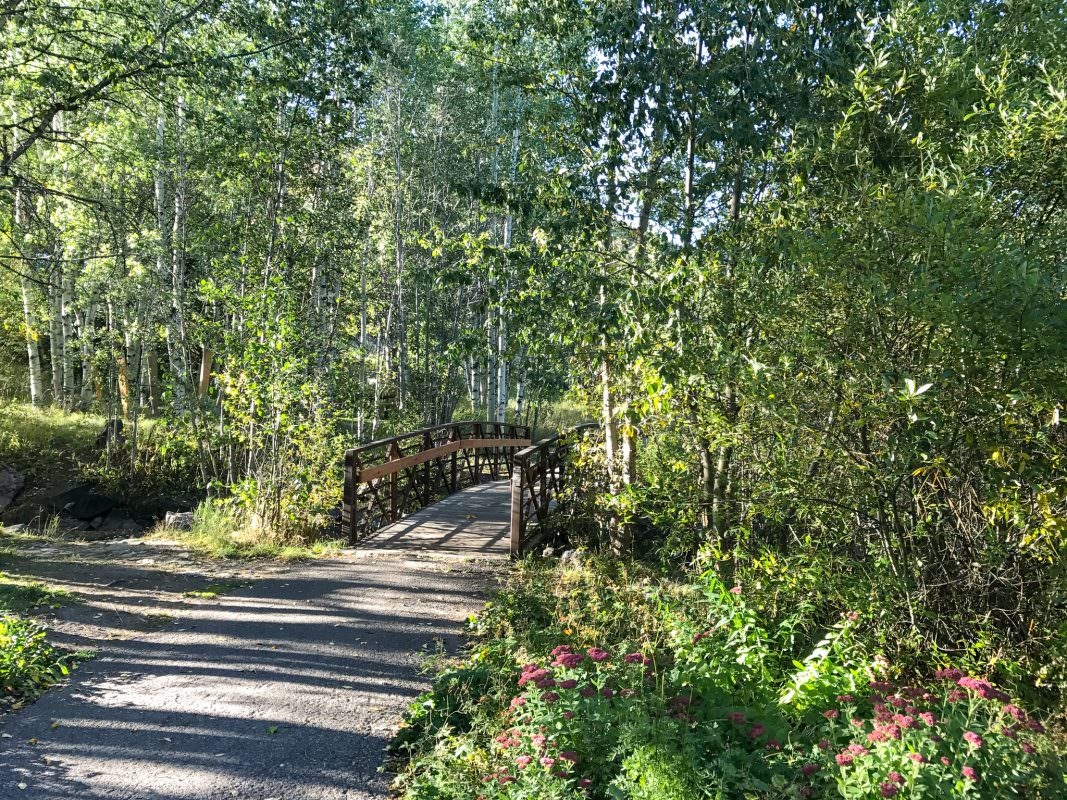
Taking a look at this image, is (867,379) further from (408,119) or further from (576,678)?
(408,119)

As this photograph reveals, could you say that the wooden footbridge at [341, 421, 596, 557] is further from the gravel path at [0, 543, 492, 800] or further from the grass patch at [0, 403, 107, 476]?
the grass patch at [0, 403, 107, 476]

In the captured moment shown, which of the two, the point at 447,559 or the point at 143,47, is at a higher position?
the point at 143,47

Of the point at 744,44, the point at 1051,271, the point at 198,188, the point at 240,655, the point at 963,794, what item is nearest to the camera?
the point at 963,794

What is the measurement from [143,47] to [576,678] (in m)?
7.78

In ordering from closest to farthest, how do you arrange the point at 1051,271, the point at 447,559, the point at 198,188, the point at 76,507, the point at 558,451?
1. the point at 1051,271
2. the point at 447,559
3. the point at 558,451
4. the point at 76,507
5. the point at 198,188

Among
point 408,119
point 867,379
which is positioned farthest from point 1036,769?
point 408,119

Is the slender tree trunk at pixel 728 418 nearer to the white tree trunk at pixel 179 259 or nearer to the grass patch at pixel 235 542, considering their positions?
the grass patch at pixel 235 542

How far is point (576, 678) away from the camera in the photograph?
3.79 m

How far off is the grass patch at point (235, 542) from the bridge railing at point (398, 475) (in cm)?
59

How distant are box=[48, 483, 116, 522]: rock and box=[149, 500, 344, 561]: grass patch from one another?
216 inches

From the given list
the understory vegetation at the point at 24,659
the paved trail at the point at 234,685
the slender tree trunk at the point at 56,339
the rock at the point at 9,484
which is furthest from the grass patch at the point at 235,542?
the slender tree trunk at the point at 56,339

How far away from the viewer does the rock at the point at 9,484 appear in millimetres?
14141

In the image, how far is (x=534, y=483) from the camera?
991cm

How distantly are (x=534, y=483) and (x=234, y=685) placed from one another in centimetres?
563
